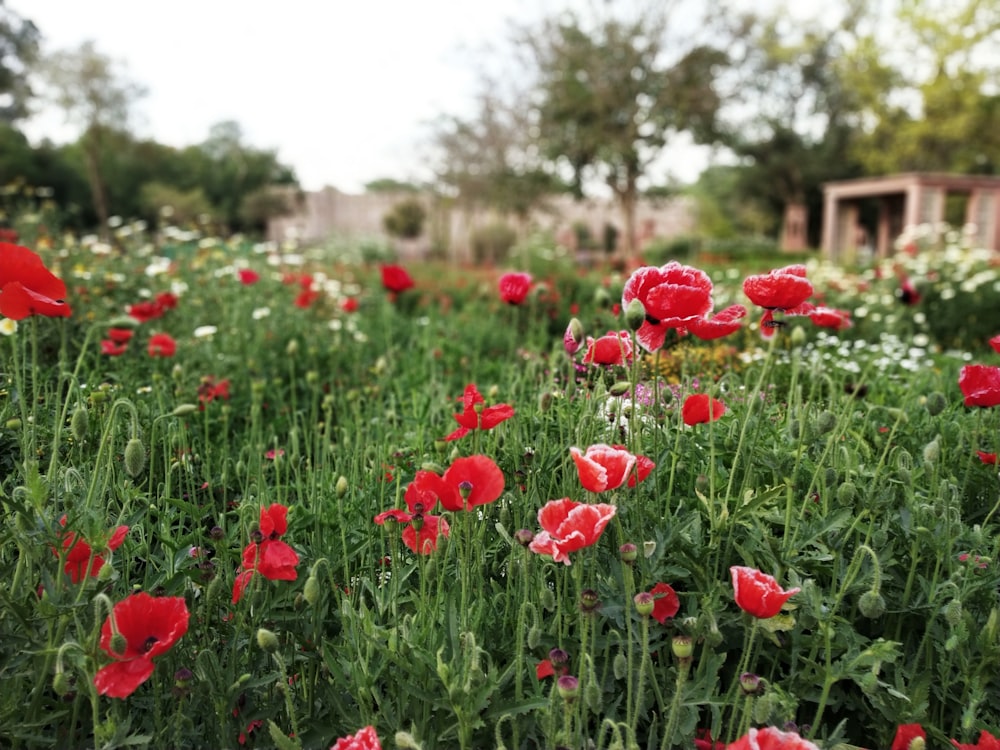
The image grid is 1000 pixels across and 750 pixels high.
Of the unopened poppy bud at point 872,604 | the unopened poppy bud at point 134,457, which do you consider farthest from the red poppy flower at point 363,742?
the unopened poppy bud at point 872,604

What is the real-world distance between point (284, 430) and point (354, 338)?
5.76 ft

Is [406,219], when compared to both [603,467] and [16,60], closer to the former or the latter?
[16,60]

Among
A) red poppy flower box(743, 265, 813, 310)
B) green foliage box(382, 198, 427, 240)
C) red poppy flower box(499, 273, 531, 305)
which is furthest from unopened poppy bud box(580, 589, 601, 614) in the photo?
green foliage box(382, 198, 427, 240)

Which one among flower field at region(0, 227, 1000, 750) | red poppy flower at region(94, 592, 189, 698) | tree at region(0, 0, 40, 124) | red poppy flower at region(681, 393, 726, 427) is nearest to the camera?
red poppy flower at region(94, 592, 189, 698)

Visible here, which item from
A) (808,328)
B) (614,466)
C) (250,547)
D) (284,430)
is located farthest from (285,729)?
(808,328)

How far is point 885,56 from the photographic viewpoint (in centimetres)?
2547

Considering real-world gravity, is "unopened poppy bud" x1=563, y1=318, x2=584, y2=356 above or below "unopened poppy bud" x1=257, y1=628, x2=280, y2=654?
above

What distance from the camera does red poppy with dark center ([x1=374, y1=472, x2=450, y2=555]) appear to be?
1.59 meters

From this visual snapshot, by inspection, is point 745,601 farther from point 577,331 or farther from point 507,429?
point 507,429

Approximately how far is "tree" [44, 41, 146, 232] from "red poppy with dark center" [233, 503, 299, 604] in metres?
22.9

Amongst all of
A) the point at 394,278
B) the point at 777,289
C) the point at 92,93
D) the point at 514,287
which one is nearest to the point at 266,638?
the point at 777,289

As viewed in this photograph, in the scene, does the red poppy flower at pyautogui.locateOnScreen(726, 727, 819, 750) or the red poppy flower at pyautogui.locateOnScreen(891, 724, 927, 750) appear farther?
the red poppy flower at pyautogui.locateOnScreen(891, 724, 927, 750)

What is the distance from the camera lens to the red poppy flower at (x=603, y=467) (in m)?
1.32

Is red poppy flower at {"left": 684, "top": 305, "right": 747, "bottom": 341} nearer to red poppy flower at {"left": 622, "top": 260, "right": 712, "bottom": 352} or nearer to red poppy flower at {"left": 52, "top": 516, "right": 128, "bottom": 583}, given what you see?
red poppy flower at {"left": 622, "top": 260, "right": 712, "bottom": 352}
